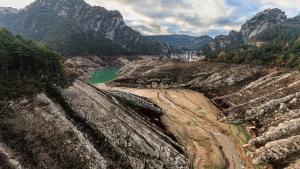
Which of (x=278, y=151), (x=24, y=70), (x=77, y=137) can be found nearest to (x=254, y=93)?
(x=278, y=151)

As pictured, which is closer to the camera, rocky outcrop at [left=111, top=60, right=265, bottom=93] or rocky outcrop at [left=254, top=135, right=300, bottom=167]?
rocky outcrop at [left=254, top=135, right=300, bottom=167]

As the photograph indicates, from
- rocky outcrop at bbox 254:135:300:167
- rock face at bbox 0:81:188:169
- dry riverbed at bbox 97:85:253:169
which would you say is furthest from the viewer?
dry riverbed at bbox 97:85:253:169

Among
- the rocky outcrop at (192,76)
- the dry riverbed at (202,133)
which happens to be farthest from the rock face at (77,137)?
the rocky outcrop at (192,76)

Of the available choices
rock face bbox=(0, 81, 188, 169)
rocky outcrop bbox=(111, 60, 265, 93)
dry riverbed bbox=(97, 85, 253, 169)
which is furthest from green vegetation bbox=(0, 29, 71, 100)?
rocky outcrop bbox=(111, 60, 265, 93)

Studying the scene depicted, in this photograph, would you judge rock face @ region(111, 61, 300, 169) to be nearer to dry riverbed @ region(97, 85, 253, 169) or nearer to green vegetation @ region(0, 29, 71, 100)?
dry riverbed @ region(97, 85, 253, 169)

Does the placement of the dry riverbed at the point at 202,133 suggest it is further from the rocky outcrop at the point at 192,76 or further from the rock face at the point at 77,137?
the rocky outcrop at the point at 192,76

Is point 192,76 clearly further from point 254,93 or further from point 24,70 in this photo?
point 24,70
